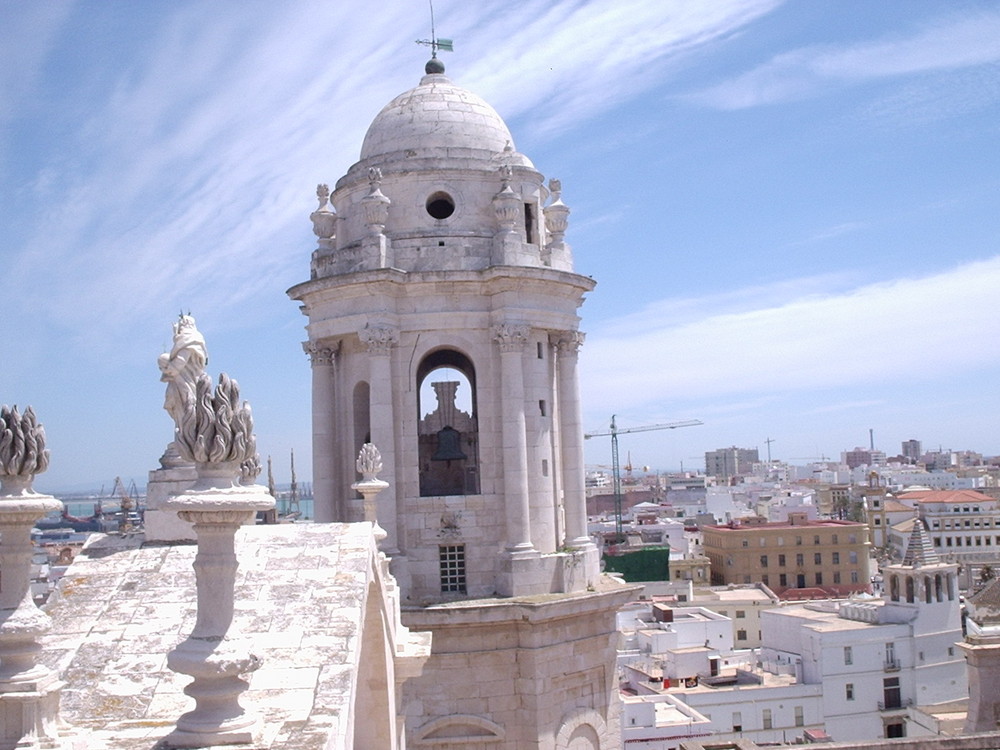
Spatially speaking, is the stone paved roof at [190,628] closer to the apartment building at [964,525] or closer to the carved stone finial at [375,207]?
the carved stone finial at [375,207]

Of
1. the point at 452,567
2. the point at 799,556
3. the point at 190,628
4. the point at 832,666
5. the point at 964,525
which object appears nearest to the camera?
the point at 190,628

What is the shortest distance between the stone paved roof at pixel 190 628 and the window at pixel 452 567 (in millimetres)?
10409

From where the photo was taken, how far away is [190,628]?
10.2m

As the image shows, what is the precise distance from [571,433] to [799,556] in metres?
73.6

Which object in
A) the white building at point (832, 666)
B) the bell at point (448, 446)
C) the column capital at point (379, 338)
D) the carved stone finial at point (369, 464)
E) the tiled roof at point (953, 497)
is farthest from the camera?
the tiled roof at point (953, 497)

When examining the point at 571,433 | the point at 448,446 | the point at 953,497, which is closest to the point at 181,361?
the point at 571,433

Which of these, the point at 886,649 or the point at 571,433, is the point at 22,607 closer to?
the point at 571,433

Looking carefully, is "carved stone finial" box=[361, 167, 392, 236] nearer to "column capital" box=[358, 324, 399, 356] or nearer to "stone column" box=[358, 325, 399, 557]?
"column capital" box=[358, 324, 399, 356]

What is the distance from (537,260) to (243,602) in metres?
14.2

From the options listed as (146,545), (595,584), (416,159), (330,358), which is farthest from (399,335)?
(146,545)

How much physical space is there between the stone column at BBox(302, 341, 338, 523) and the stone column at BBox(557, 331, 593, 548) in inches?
196

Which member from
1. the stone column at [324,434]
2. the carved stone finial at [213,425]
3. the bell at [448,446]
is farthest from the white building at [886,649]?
the carved stone finial at [213,425]

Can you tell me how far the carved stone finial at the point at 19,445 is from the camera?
8625 millimetres

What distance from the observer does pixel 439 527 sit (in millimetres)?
22781
